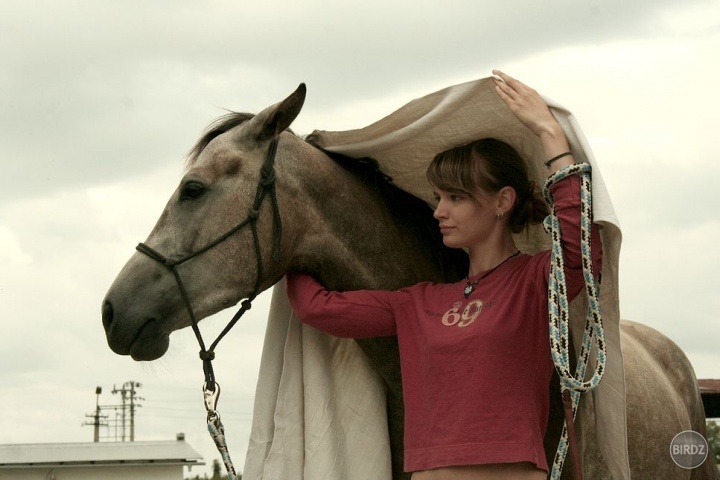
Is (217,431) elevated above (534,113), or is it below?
below

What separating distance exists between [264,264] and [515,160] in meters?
1.02

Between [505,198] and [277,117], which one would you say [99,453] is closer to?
[277,117]

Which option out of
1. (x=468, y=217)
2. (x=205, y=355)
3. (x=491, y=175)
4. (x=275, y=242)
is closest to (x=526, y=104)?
(x=491, y=175)

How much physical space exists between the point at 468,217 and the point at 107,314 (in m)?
1.33

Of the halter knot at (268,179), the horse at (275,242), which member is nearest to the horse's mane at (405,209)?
the horse at (275,242)

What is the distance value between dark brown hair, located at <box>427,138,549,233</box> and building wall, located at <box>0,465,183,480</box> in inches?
1126

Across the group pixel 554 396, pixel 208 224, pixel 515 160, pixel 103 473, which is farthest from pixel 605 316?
pixel 103 473

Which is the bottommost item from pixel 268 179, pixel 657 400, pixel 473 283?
pixel 657 400

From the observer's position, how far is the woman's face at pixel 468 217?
3.74 metres

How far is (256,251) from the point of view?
3842 millimetres

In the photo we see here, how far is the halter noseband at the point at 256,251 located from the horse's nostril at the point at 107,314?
232mm

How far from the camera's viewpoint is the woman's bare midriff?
332 centimetres

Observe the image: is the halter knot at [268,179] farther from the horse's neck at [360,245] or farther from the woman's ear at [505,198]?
the woman's ear at [505,198]

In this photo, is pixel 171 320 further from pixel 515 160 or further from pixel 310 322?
pixel 515 160
